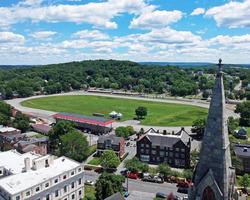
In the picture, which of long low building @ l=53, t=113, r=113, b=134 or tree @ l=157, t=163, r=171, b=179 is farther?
long low building @ l=53, t=113, r=113, b=134

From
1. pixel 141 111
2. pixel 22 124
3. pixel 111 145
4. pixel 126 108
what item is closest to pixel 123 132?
pixel 111 145

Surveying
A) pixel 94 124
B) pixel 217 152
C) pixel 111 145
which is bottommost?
pixel 94 124

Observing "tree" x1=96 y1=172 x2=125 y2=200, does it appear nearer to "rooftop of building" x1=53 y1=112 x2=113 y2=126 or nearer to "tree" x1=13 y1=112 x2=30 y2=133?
"rooftop of building" x1=53 y1=112 x2=113 y2=126

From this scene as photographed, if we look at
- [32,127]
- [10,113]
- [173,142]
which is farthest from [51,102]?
[173,142]

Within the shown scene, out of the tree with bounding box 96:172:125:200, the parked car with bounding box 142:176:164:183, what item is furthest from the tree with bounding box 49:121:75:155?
the tree with bounding box 96:172:125:200

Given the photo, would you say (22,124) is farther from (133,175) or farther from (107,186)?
(107,186)
